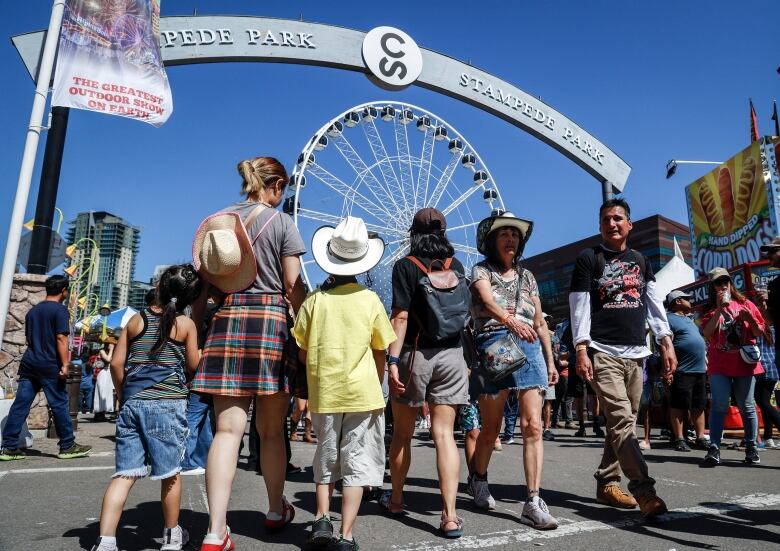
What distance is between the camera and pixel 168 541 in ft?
8.39

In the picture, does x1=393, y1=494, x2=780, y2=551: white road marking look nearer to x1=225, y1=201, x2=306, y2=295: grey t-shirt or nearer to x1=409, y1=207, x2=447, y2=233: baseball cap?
x1=225, y1=201, x2=306, y2=295: grey t-shirt

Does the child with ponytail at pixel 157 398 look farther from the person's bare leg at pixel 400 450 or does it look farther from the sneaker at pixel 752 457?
the sneaker at pixel 752 457

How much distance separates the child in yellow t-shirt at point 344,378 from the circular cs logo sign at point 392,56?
1029cm

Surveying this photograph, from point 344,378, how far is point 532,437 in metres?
1.29

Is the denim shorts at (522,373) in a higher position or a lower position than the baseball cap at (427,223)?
lower

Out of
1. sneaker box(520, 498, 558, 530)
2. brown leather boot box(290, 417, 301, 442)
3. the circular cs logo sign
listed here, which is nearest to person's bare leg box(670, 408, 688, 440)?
sneaker box(520, 498, 558, 530)

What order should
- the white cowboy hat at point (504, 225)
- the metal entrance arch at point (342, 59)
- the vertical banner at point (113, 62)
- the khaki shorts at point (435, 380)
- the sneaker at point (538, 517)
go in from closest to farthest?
1. the sneaker at point (538, 517)
2. the khaki shorts at point (435, 380)
3. the white cowboy hat at point (504, 225)
4. the vertical banner at point (113, 62)
5. the metal entrance arch at point (342, 59)

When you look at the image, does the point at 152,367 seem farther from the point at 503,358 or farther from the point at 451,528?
the point at 503,358

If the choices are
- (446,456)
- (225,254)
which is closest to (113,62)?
(225,254)

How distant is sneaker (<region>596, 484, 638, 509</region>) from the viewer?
3.46 meters

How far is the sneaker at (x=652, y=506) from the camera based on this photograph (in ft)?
10.2

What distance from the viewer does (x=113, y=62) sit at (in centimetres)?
661

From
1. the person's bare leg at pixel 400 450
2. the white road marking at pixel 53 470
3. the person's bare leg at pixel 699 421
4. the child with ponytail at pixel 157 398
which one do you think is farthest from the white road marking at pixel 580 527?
the white road marking at pixel 53 470

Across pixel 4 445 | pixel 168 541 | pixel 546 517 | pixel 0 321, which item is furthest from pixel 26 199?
pixel 546 517
